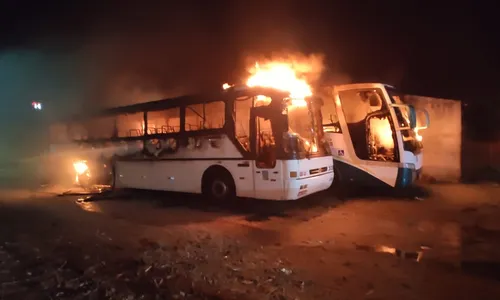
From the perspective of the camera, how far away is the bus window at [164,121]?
11.2m

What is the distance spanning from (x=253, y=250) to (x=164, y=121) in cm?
626

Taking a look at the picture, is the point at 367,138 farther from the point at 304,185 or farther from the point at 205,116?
the point at 205,116

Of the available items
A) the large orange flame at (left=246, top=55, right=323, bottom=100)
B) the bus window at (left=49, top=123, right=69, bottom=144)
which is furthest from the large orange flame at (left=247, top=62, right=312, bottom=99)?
the bus window at (left=49, top=123, right=69, bottom=144)

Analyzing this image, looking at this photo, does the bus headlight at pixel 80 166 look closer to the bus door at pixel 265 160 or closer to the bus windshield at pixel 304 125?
the bus door at pixel 265 160

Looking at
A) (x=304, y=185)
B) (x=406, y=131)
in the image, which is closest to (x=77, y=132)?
(x=304, y=185)

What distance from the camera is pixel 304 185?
9195 mm

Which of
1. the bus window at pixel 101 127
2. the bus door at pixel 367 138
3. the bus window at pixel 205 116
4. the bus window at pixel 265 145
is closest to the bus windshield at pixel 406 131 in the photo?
the bus door at pixel 367 138

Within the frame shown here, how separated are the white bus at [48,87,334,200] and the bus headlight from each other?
1.28 m

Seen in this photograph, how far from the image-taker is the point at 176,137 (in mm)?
11047

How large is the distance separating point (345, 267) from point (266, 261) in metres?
1.06

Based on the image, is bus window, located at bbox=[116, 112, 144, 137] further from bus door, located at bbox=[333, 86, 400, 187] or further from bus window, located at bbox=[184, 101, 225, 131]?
bus door, located at bbox=[333, 86, 400, 187]

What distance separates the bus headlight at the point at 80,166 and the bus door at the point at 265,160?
749 cm

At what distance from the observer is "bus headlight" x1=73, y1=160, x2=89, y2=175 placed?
47.0ft

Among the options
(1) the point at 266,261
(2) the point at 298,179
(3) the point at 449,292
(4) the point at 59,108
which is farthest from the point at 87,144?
(3) the point at 449,292
